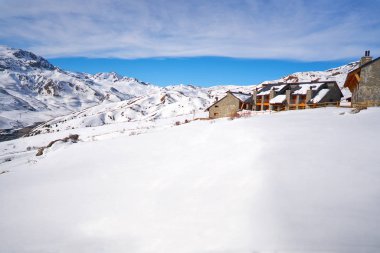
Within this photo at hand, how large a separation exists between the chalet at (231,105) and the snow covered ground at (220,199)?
35429 millimetres

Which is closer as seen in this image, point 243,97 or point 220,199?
point 220,199

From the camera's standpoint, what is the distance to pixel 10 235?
7.44 metres

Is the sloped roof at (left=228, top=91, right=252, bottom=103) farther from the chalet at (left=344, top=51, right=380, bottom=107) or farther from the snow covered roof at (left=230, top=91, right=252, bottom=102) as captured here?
the chalet at (left=344, top=51, right=380, bottom=107)

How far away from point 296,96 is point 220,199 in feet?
132

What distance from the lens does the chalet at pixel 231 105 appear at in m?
49.2

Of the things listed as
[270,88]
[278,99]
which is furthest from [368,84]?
[270,88]

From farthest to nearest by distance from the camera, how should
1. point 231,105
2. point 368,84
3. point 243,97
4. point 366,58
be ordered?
point 243,97, point 231,105, point 366,58, point 368,84

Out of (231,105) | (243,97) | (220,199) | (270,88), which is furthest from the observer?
(243,97)

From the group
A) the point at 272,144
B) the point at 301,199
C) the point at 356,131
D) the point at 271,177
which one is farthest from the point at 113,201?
the point at 356,131

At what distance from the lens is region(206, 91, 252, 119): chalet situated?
49.2 m

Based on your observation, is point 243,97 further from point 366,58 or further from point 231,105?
point 366,58

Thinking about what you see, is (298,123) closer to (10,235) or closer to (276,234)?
(276,234)

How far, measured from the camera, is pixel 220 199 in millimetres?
7480

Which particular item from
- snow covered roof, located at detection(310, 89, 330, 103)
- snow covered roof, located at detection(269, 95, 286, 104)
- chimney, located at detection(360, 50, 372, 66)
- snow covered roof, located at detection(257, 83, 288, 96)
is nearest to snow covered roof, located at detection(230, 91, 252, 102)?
snow covered roof, located at detection(257, 83, 288, 96)
